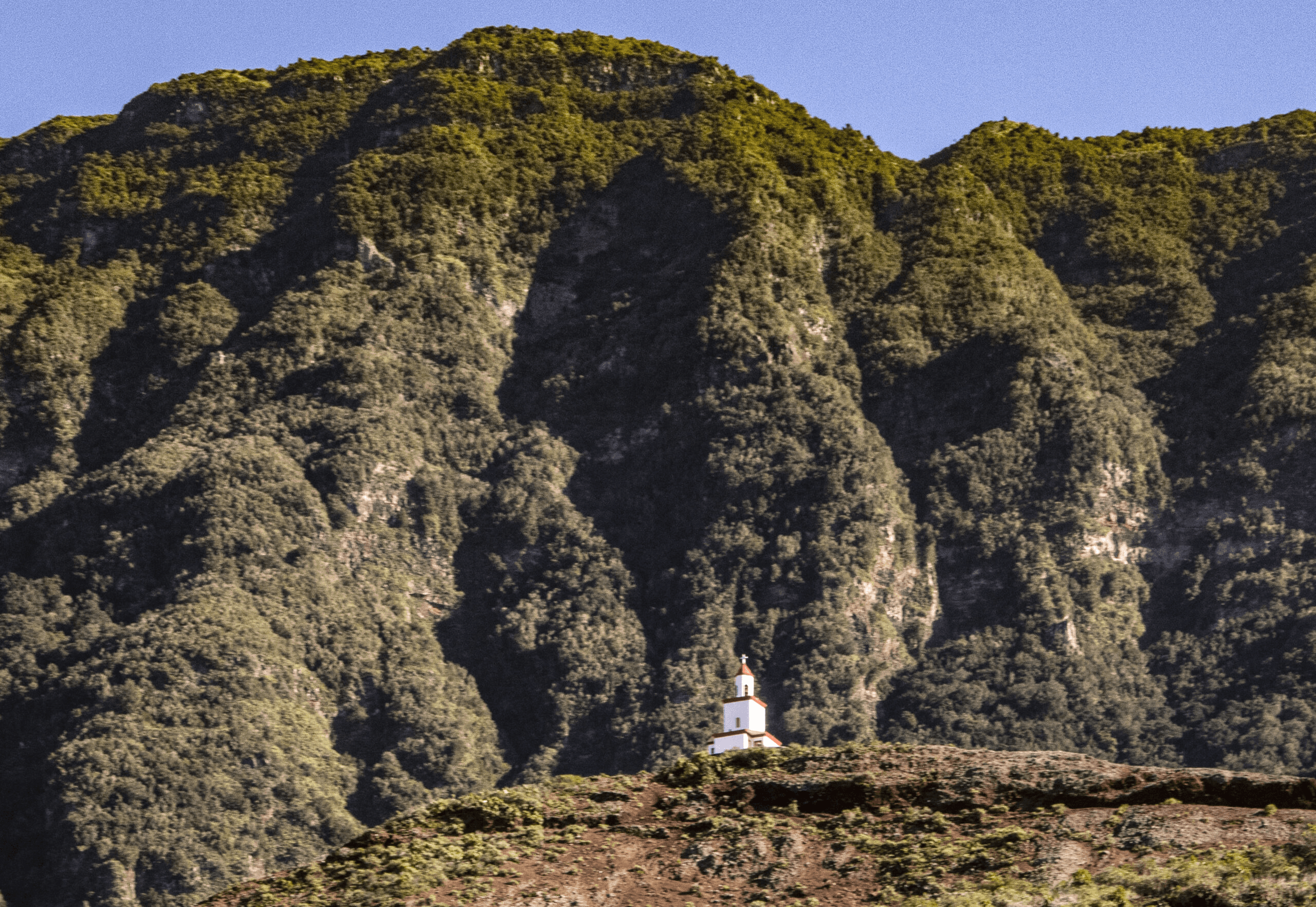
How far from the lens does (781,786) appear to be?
48.7 meters

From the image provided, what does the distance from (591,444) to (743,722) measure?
59.7 meters

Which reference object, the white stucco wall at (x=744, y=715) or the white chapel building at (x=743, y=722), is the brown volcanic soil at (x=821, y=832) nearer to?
the white chapel building at (x=743, y=722)

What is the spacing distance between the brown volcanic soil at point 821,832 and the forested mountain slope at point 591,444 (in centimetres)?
5951

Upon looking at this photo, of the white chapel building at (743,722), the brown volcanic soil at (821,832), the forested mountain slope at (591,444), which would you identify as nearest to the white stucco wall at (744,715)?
the white chapel building at (743,722)

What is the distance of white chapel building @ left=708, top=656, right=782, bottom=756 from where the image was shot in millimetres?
80188

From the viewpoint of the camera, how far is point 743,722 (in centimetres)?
8169

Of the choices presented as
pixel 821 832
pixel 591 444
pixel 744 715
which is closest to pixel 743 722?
pixel 744 715

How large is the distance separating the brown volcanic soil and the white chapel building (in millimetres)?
29431

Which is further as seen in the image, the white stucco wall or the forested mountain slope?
the forested mountain slope

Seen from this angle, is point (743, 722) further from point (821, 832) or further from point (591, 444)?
point (591, 444)

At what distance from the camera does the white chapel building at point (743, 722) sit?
3157 inches

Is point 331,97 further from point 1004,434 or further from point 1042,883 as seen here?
point 1042,883

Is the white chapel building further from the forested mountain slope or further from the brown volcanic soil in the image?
the brown volcanic soil

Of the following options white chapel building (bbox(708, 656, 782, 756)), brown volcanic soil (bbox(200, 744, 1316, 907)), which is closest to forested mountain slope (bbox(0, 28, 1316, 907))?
white chapel building (bbox(708, 656, 782, 756))
